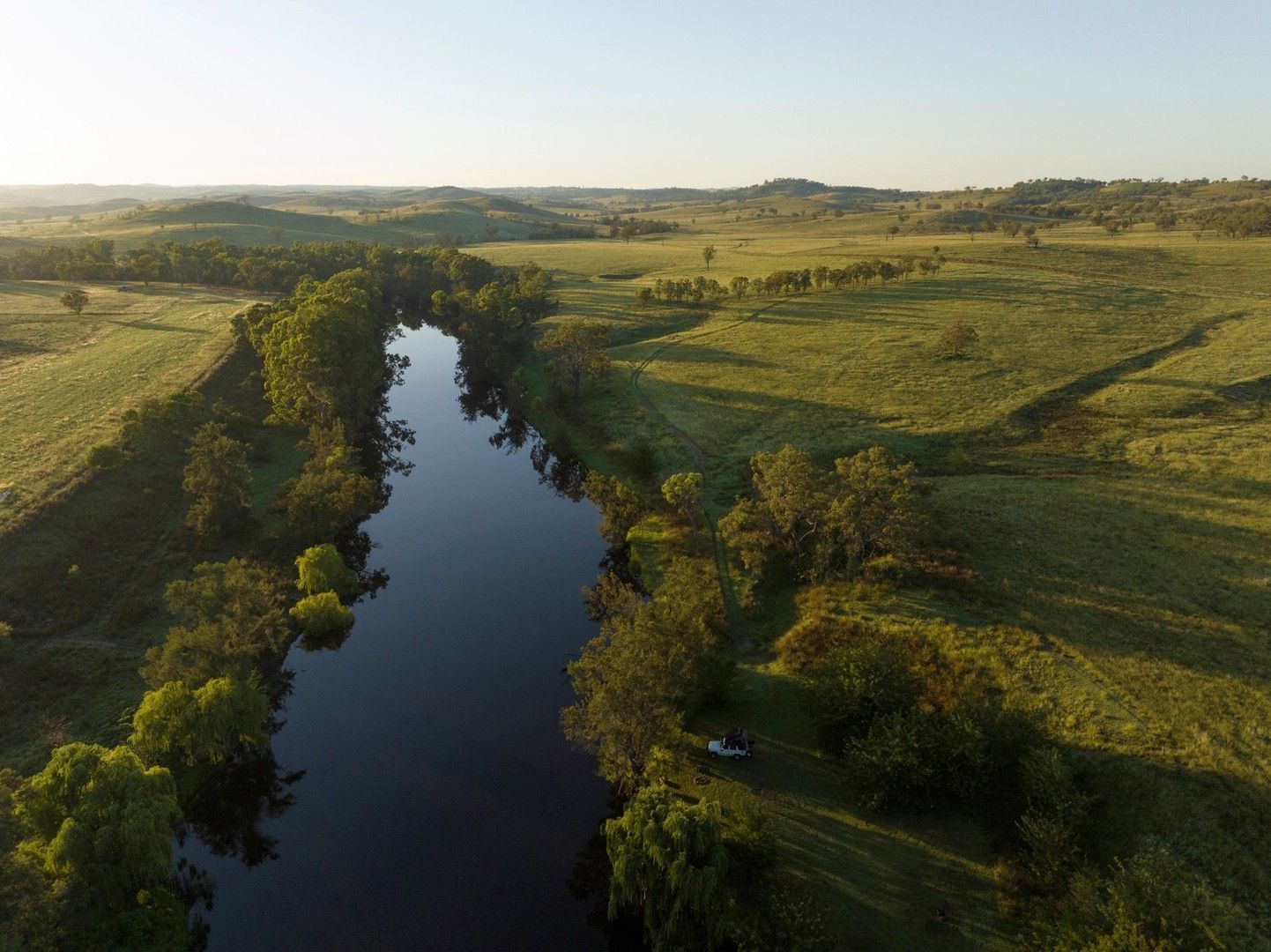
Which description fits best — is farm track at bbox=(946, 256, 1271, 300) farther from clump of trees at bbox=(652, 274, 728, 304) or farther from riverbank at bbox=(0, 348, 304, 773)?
riverbank at bbox=(0, 348, 304, 773)

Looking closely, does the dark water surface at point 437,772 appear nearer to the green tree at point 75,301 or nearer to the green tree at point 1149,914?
the green tree at point 1149,914

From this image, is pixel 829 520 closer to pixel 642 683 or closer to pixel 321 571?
pixel 642 683

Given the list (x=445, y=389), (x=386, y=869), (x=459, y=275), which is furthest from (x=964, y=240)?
(x=386, y=869)

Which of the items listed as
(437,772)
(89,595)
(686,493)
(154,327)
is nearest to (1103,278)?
(686,493)

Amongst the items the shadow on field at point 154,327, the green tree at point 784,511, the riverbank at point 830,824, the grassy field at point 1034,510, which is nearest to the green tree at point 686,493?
the grassy field at point 1034,510

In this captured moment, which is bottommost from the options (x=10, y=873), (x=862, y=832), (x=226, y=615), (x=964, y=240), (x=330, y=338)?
(x=862, y=832)

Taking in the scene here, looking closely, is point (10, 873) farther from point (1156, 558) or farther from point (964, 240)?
point (964, 240)
